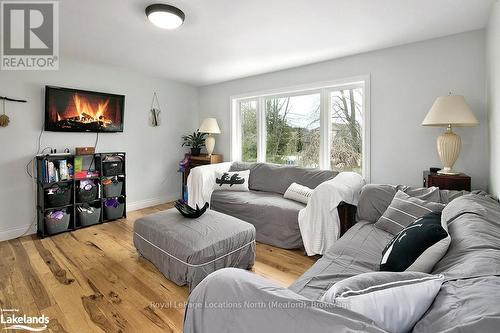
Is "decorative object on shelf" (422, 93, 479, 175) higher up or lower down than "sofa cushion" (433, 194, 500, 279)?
higher up

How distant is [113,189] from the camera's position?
382 cm

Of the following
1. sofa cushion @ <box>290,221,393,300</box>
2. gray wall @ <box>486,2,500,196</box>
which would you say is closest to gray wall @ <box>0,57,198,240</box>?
sofa cushion @ <box>290,221,393,300</box>

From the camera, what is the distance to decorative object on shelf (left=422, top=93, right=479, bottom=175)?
2.24 metres

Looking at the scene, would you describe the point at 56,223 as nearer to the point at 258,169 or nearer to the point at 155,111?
the point at 155,111

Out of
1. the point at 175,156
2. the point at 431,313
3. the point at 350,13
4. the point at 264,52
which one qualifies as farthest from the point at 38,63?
the point at 431,313

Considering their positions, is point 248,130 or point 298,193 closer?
point 298,193

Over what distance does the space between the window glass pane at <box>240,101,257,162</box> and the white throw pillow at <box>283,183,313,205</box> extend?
1338 mm

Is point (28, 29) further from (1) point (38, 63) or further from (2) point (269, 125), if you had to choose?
(2) point (269, 125)

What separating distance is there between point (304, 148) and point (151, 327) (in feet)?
9.83

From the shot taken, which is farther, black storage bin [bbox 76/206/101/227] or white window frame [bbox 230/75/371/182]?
black storage bin [bbox 76/206/101/227]

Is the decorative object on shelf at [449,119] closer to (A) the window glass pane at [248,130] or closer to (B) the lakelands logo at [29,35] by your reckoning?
(A) the window glass pane at [248,130]

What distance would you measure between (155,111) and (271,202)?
9.18 feet

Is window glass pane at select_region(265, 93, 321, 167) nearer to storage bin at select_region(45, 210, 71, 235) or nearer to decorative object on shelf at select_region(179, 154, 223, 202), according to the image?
decorative object on shelf at select_region(179, 154, 223, 202)

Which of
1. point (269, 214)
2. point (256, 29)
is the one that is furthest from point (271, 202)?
point (256, 29)
